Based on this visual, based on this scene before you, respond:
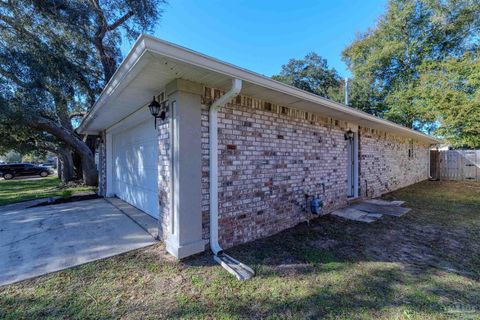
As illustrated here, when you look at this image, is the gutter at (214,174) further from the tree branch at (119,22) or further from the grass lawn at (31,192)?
the tree branch at (119,22)

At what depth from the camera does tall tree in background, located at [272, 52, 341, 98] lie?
21.7 metres

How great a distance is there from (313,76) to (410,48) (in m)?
7.93

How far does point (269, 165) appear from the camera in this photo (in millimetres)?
4094

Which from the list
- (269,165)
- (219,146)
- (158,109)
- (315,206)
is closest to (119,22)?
(158,109)

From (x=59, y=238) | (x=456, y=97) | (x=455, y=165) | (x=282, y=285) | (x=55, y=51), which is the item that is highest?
(x=55, y=51)

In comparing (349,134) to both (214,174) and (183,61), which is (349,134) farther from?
(183,61)

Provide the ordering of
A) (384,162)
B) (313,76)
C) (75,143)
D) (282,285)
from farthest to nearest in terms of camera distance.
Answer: (313,76) < (75,143) < (384,162) < (282,285)

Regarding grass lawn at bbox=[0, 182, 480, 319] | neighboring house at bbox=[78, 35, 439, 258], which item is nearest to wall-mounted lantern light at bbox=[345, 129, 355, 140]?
neighboring house at bbox=[78, 35, 439, 258]

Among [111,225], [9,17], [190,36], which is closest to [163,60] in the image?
[111,225]

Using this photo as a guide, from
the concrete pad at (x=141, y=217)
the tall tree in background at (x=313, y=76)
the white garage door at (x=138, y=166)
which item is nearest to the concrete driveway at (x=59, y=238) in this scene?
the concrete pad at (x=141, y=217)

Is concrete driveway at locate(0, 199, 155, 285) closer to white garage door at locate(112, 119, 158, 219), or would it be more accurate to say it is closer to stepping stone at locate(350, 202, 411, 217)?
white garage door at locate(112, 119, 158, 219)

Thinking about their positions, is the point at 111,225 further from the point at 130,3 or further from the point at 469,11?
the point at 469,11

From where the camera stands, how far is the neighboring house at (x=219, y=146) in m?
3.02

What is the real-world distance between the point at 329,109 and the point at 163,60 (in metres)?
3.64
